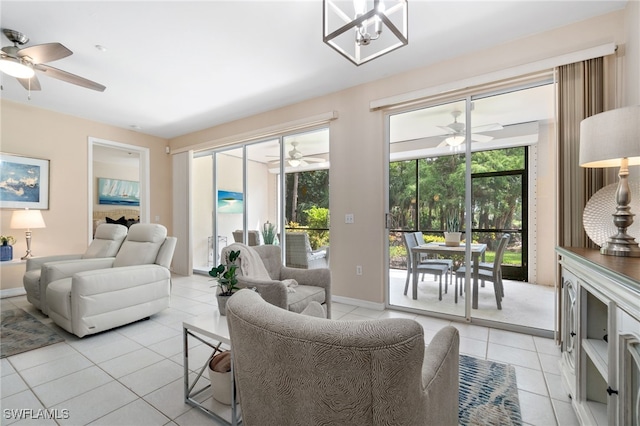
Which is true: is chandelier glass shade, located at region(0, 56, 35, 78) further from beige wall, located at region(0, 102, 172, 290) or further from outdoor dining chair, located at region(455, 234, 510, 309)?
outdoor dining chair, located at region(455, 234, 510, 309)

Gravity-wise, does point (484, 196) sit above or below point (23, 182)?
below

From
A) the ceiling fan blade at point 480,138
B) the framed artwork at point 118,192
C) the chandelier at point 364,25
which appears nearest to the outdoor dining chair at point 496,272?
the ceiling fan blade at point 480,138

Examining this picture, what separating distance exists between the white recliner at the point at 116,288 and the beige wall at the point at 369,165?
6.80 ft

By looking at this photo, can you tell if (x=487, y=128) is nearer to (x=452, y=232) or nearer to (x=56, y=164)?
(x=452, y=232)

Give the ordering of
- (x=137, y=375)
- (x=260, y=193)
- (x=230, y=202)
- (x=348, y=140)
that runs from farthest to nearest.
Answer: (x=230, y=202) < (x=260, y=193) < (x=348, y=140) < (x=137, y=375)

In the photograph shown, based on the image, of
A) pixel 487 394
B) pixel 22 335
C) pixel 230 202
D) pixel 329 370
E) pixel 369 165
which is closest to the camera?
pixel 329 370

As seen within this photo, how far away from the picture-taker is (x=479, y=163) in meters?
3.05

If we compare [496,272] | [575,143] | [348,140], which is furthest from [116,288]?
[575,143]

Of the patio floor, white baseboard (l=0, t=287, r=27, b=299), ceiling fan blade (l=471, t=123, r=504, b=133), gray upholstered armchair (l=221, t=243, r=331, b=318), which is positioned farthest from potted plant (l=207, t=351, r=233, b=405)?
white baseboard (l=0, t=287, r=27, b=299)

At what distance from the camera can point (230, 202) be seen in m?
5.31

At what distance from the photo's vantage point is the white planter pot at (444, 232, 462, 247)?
122 inches

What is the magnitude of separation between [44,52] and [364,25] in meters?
2.65

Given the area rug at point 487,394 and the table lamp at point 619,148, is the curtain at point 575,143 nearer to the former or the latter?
the table lamp at point 619,148

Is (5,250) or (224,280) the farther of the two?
(5,250)
